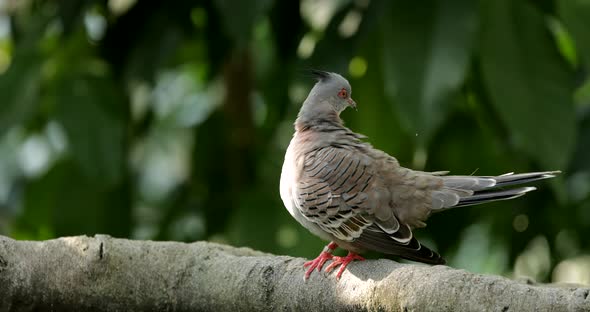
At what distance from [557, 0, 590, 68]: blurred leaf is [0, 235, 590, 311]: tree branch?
6.33ft

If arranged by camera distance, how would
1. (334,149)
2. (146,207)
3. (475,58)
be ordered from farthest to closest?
(146,207)
(475,58)
(334,149)

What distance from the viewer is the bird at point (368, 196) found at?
123 inches

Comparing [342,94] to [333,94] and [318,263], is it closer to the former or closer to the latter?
[333,94]

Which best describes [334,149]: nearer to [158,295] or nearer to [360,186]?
[360,186]

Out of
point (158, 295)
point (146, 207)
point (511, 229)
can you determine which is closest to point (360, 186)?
point (158, 295)

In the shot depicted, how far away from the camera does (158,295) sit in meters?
3.42

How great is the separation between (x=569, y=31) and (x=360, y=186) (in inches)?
69.9

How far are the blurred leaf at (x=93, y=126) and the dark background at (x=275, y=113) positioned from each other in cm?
1

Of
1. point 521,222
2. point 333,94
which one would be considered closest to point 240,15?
point 333,94

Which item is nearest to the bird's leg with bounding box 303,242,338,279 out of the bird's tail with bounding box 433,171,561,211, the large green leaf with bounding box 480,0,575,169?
the bird's tail with bounding box 433,171,561,211

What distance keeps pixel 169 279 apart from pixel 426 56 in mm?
1667

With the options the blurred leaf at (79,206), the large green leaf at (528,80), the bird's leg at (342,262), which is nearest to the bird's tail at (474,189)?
the bird's leg at (342,262)

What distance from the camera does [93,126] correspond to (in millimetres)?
5066

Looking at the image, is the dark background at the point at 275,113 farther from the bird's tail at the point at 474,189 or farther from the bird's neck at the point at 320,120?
the bird's tail at the point at 474,189
